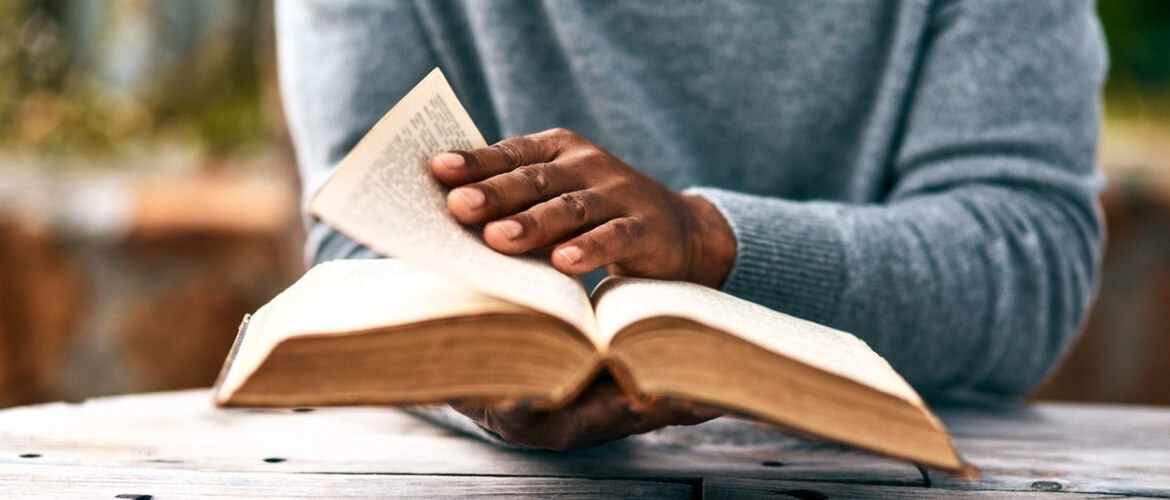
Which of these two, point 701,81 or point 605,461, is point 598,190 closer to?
point 605,461

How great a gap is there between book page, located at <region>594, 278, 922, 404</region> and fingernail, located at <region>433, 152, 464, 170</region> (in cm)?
11

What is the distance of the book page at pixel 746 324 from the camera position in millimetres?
509

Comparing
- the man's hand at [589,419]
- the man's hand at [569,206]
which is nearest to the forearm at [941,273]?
the man's hand at [569,206]

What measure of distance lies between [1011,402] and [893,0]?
17.4 inches

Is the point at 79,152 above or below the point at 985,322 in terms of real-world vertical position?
above

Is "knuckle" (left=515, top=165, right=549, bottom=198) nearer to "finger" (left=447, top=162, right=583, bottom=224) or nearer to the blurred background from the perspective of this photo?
"finger" (left=447, top=162, right=583, bottom=224)

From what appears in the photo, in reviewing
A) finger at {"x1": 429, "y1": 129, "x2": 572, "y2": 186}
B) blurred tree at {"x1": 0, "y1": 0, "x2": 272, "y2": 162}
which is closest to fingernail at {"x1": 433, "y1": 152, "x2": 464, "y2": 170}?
finger at {"x1": 429, "y1": 129, "x2": 572, "y2": 186}

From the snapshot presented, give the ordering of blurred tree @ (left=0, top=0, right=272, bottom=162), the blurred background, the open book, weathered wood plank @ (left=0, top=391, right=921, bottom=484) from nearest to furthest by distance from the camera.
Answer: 1. the open book
2. weathered wood plank @ (left=0, top=391, right=921, bottom=484)
3. the blurred background
4. blurred tree @ (left=0, top=0, right=272, bottom=162)

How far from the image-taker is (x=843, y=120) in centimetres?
113

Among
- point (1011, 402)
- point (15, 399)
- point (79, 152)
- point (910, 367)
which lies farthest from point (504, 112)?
point (79, 152)

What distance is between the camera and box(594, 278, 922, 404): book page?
1.67ft

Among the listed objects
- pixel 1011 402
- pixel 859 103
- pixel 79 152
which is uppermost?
pixel 79 152

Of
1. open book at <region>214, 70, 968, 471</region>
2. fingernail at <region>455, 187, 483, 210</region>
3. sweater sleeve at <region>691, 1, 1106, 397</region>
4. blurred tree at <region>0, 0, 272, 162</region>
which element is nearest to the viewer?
open book at <region>214, 70, 968, 471</region>

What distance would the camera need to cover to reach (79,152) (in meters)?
2.70
